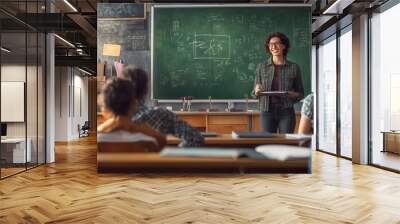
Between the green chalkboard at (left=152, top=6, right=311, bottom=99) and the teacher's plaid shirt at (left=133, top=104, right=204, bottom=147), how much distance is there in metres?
0.11

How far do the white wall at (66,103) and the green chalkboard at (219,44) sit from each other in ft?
45.6

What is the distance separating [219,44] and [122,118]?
0.68 meters

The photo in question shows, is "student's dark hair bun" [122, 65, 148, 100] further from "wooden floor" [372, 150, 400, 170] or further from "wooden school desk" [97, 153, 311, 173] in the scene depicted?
"wooden floor" [372, 150, 400, 170]

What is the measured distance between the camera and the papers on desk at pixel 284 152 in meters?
2.11

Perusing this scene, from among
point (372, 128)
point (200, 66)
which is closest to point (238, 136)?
point (200, 66)

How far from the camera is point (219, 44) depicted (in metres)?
2.12

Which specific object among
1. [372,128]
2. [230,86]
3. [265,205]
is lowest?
[265,205]

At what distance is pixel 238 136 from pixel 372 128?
6.75 meters

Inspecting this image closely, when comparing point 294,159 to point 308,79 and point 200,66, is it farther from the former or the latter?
point 200,66

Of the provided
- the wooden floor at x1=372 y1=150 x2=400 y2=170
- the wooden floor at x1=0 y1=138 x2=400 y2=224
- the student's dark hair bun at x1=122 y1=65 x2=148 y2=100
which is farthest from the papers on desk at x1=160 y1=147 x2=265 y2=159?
the wooden floor at x1=372 y1=150 x2=400 y2=170

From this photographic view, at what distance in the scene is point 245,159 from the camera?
2.10 meters

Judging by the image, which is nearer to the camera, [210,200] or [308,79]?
[308,79]

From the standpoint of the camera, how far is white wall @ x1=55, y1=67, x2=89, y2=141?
49.3 feet

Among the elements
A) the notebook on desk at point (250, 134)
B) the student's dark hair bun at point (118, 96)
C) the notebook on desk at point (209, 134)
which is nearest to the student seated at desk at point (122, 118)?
the student's dark hair bun at point (118, 96)
